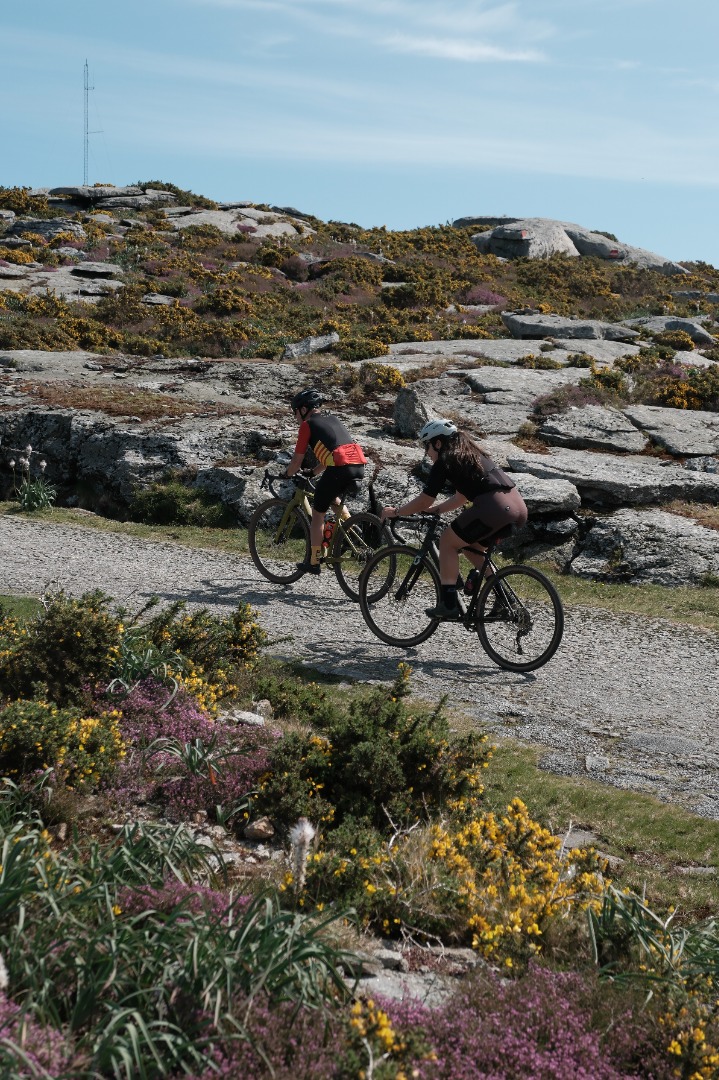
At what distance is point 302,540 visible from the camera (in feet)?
43.5

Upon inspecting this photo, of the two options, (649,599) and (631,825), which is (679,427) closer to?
(649,599)

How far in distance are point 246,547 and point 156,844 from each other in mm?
10161

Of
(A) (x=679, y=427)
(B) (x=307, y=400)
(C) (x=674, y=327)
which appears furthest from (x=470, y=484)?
(C) (x=674, y=327)

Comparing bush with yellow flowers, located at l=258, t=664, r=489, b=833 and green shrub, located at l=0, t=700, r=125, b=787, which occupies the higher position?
green shrub, located at l=0, t=700, r=125, b=787

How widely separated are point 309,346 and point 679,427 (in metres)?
10.2

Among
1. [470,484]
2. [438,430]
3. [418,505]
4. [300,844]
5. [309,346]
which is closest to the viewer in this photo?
[300,844]

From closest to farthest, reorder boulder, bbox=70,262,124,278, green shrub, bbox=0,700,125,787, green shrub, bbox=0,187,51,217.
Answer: green shrub, bbox=0,700,125,787 → boulder, bbox=70,262,124,278 → green shrub, bbox=0,187,51,217

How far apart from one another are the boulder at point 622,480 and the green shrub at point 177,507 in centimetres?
535

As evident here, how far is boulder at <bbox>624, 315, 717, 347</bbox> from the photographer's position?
31047 mm

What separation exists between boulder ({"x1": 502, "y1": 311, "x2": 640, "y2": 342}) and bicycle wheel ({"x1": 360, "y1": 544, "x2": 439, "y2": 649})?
2009cm

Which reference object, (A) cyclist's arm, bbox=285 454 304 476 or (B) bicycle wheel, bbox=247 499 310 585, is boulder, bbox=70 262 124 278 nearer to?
(B) bicycle wheel, bbox=247 499 310 585

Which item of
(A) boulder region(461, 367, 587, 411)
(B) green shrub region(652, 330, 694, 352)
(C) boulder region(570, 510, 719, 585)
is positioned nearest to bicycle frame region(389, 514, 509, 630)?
(C) boulder region(570, 510, 719, 585)

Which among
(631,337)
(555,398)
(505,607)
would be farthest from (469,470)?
(631,337)

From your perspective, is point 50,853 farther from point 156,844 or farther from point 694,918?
point 694,918
